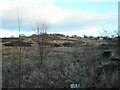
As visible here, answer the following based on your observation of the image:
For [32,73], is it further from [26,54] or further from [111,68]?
[26,54]

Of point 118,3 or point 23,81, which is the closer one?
point 23,81

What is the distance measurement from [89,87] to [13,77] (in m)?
3.79

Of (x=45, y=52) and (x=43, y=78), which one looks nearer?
(x=43, y=78)

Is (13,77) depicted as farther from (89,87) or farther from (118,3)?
(118,3)

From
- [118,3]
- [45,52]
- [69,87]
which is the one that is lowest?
[69,87]

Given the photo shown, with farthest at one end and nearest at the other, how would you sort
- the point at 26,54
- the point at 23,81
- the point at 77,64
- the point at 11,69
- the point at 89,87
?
the point at 26,54
the point at 77,64
the point at 11,69
the point at 23,81
the point at 89,87

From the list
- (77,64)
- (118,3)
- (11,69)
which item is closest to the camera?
(118,3)

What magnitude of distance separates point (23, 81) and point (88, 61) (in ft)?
15.8

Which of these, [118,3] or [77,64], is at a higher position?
[118,3]

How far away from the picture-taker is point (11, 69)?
14.1 meters

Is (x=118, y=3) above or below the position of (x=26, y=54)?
above

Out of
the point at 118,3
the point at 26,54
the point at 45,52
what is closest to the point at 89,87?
the point at 118,3

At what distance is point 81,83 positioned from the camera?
11.4m

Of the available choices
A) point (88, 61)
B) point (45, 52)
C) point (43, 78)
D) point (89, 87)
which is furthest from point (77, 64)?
point (89, 87)
